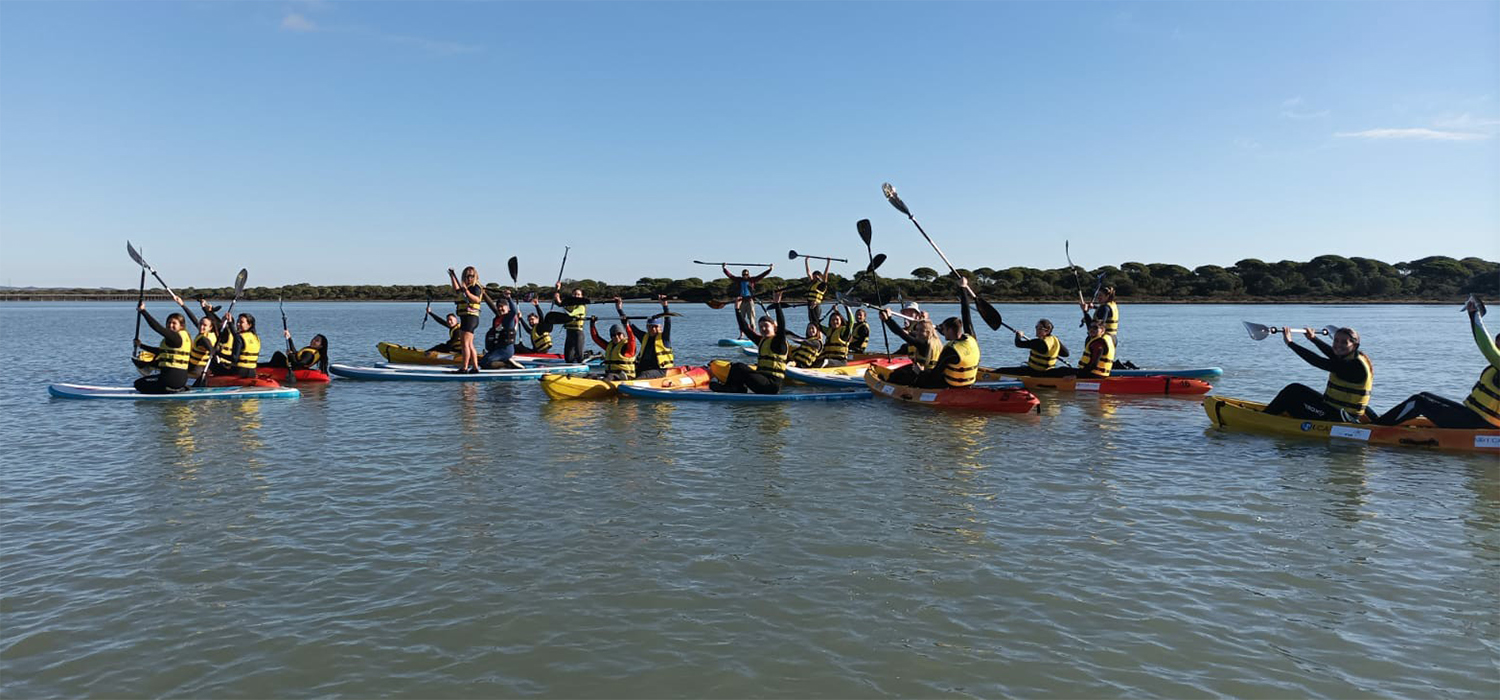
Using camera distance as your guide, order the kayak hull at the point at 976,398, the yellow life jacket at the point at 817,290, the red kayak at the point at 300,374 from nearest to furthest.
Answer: the kayak hull at the point at 976,398 < the red kayak at the point at 300,374 < the yellow life jacket at the point at 817,290

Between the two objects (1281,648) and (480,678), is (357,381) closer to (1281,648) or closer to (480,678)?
(480,678)

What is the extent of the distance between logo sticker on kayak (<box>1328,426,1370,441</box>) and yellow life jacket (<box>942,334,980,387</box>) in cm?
603

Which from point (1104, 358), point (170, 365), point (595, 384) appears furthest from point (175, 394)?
point (1104, 358)

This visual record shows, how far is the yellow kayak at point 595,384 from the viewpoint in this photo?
60.3ft

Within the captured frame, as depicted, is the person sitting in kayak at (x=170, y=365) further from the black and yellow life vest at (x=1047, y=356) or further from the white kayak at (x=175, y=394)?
the black and yellow life vest at (x=1047, y=356)

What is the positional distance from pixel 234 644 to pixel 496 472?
218 inches

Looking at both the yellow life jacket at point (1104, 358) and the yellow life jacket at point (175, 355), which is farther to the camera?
the yellow life jacket at point (1104, 358)

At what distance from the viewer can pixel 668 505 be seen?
9.98m

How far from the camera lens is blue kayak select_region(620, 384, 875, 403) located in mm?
18391

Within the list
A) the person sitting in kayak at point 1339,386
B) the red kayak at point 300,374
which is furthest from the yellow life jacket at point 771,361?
the red kayak at point 300,374

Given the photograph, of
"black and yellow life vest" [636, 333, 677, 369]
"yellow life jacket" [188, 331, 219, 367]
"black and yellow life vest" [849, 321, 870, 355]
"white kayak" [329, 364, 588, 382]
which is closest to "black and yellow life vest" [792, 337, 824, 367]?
"black and yellow life vest" [849, 321, 870, 355]

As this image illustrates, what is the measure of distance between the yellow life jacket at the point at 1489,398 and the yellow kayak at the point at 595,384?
44.7 ft

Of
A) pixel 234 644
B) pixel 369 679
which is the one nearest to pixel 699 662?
pixel 369 679

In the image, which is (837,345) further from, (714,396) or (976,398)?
(976,398)
